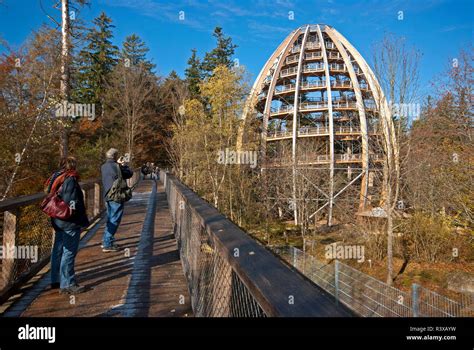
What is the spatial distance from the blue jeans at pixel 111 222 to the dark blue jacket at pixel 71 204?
66.0 inches

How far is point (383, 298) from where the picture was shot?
355 inches

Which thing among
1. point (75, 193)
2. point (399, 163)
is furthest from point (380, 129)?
point (75, 193)

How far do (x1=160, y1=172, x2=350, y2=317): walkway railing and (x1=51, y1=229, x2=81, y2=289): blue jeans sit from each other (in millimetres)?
1680

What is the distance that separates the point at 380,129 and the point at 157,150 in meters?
35.5

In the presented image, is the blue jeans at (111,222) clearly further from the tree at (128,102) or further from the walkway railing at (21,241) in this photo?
the tree at (128,102)

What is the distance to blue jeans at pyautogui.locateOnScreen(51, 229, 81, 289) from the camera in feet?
12.1

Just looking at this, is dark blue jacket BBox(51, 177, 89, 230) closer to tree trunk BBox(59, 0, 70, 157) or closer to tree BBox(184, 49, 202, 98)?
tree trunk BBox(59, 0, 70, 157)

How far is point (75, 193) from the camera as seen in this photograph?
12.4 feet

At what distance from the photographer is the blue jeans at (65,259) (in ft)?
12.1

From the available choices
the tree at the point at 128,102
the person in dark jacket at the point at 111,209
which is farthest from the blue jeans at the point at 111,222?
the tree at the point at 128,102

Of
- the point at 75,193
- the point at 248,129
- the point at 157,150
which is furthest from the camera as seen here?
the point at 157,150

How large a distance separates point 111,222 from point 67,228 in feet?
5.80
